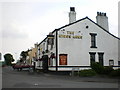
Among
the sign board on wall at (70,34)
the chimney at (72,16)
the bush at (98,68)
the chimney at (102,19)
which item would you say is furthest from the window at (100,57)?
the chimney at (72,16)

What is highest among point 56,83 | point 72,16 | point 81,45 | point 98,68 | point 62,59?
point 72,16

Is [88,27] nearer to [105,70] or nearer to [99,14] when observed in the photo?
[99,14]

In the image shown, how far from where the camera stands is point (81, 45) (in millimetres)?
29203

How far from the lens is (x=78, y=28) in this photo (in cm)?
2945

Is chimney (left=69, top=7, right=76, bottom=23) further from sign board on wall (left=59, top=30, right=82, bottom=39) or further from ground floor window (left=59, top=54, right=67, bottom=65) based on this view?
ground floor window (left=59, top=54, right=67, bottom=65)

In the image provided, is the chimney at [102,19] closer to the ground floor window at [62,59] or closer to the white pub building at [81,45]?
the white pub building at [81,45]

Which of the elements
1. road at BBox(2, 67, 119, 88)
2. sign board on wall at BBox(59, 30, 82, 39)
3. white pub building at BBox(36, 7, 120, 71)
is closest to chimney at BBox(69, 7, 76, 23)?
white pub building at BBox(36, 7, 120, 71)

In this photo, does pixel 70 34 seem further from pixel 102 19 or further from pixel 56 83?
pixel 56 83

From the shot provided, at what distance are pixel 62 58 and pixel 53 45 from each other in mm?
2882

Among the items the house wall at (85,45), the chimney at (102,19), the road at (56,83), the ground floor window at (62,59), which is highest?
the chimney at (102,19)

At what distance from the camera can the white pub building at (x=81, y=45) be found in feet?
92.8

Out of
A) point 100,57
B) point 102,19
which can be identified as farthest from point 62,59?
point 102,19

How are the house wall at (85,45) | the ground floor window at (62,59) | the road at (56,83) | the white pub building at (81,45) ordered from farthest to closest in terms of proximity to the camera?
the house wall at (85,45) → the white pub building at (81,45) → the ground floor window at (62,59) → the road at (56,83)

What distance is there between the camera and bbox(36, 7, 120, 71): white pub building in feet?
92.8
